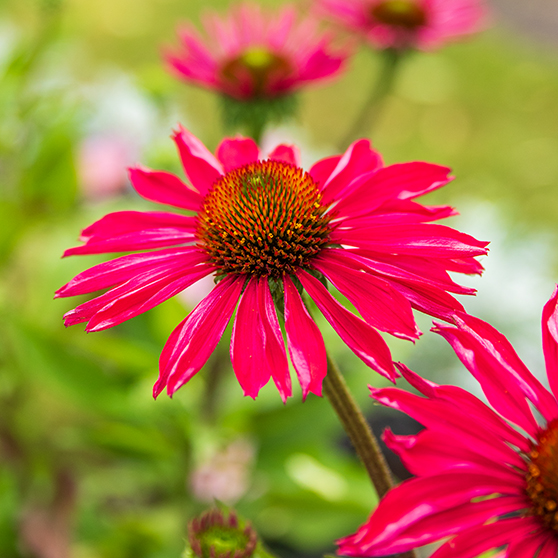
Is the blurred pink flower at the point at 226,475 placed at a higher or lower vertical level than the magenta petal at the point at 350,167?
lower

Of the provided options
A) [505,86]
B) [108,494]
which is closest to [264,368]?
[108,494]

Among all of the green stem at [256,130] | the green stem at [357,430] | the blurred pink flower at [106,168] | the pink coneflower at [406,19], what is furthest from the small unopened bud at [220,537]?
the blurred pink flower at [106,168]

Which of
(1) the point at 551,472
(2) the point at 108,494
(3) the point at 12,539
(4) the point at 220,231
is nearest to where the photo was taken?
(1) the point at 551,472

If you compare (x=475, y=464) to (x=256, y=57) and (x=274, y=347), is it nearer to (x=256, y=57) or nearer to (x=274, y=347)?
(x=274, y=347)

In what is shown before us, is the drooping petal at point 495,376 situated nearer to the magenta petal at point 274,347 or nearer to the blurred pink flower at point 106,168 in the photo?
the magenta petal at point 274,347

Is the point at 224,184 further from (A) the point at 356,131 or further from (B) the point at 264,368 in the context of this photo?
(A) the point at 356,131
